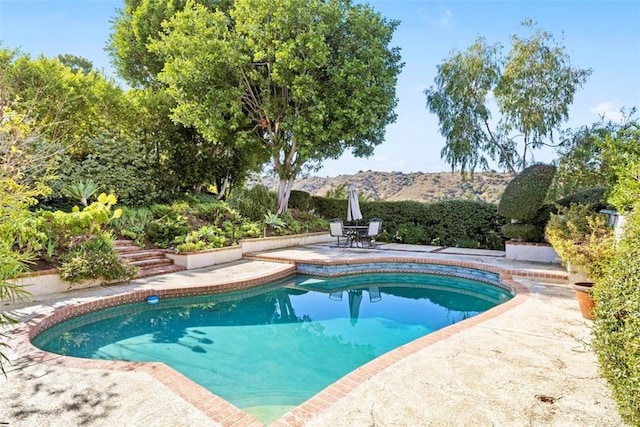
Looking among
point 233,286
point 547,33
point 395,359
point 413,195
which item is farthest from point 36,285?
point 413,195

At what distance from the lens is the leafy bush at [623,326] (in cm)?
194

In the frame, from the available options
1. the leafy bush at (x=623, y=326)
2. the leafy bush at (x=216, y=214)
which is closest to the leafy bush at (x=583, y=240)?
the leafy bush at (x=623, y=326)

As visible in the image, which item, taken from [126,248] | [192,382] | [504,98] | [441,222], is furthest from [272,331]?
[504,98]

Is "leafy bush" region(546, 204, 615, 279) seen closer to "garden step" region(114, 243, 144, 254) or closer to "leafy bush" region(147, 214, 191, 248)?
"leafy bush" region(147, 214, 191, 248)

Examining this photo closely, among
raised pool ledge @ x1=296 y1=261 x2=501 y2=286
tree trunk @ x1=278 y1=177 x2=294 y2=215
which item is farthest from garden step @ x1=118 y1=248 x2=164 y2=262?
tree trunk @ x1=278 y1=177 x2=294 y2=215

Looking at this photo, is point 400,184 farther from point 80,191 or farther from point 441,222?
point 80,191

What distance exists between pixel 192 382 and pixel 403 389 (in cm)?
202

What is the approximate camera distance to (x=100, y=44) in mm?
17953

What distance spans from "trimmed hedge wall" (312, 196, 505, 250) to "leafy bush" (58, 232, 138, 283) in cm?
985

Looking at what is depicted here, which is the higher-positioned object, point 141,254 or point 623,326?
point 623,326

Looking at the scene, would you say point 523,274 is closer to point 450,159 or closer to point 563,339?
point 563,339

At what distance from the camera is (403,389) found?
321 cm

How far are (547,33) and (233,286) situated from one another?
604 inches

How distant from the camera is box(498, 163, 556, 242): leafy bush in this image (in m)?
10.2
